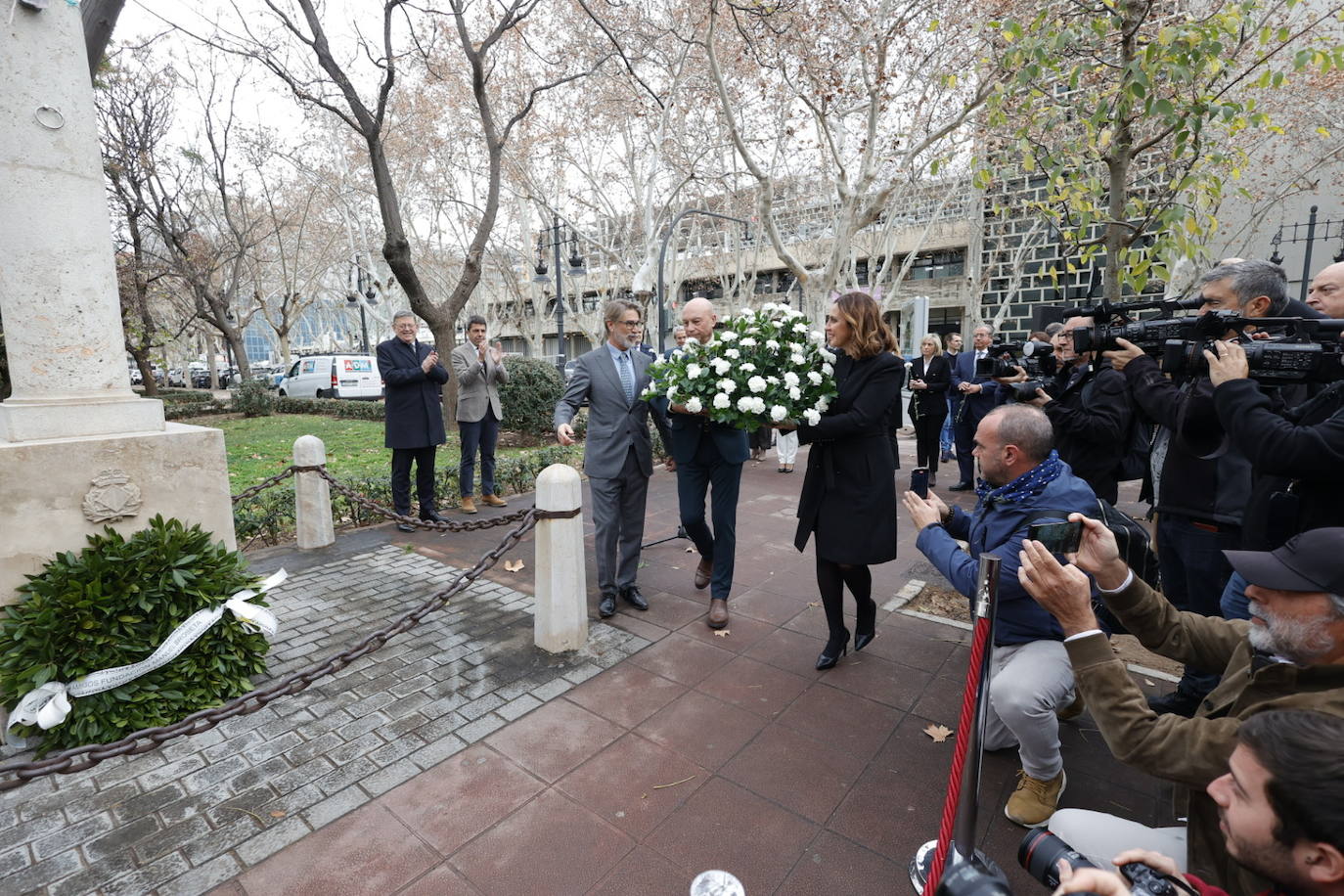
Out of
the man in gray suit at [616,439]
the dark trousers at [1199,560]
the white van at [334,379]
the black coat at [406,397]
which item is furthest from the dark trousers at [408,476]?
the white van at [334,379]

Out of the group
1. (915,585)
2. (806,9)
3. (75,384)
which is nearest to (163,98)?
(806,9)

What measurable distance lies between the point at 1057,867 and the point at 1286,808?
440 mm

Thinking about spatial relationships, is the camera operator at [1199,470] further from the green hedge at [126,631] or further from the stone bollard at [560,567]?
the green hedge at [126,631]

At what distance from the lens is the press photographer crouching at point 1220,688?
156 cm

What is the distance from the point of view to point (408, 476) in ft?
22.3

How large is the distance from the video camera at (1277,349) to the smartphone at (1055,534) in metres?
1.31

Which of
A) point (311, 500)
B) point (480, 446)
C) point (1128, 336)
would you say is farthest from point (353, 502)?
point (1128, 336)

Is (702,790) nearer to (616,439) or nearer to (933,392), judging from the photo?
(616,439)

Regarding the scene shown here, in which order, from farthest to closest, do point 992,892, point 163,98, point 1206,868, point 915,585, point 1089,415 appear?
point 163,98 → point 915,585 → point 1089,415 → point 1206,868 → point 992,892

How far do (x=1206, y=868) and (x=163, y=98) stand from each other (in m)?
21.3

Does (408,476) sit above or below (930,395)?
below

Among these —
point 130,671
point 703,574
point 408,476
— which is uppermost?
point 408,476

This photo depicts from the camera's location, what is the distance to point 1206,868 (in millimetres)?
1670

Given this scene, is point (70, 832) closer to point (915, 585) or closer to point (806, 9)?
point (915, 585)
